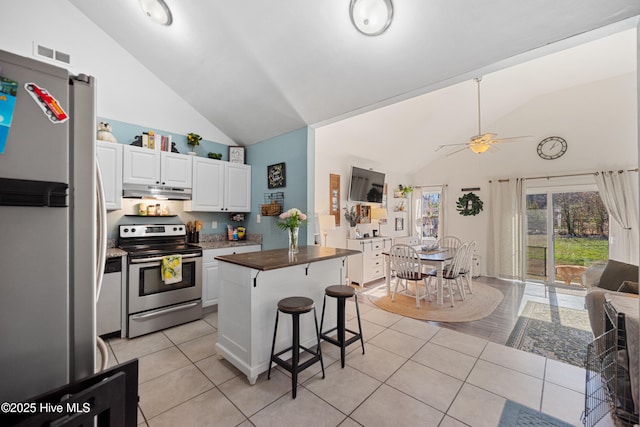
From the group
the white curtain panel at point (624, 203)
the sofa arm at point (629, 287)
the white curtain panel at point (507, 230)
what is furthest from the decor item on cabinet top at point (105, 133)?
the white curtain panel at point (624, 203)

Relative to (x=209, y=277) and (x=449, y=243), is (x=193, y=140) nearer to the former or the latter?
(x=209, y=277)

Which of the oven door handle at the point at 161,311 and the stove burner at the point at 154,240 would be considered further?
the stove burner at the point at 154,240

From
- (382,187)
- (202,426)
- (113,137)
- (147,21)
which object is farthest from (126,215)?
(382,187)

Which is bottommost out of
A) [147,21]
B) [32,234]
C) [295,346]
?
[295,346]

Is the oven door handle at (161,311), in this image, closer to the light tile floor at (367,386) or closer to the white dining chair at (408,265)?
the light tile floor at (367,386)

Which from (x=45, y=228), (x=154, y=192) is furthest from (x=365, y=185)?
(x=45, y=228)

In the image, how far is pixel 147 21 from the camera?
9.21 ft

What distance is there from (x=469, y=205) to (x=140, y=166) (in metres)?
6.56

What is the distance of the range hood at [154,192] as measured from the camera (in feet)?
10.3

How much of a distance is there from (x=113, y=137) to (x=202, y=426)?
3.14 metres

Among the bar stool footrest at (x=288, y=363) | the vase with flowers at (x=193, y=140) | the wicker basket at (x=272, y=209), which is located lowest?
the bar stool footrest at (x=288, y=363)

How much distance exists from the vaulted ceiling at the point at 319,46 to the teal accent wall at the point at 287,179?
0.23 metres

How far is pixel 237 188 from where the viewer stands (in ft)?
13.5

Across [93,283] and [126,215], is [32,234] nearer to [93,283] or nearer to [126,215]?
[93,283]
